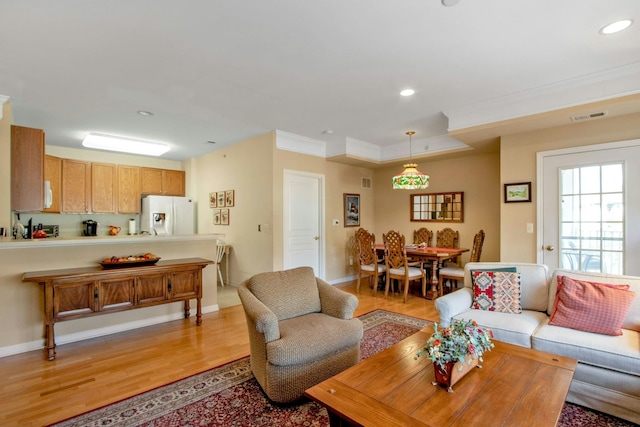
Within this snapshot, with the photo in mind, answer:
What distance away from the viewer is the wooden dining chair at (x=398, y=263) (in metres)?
→ 4.74

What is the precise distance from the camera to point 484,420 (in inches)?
52.3

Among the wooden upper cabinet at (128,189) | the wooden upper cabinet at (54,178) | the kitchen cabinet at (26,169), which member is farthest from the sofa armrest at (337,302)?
the wooden upper cabinet at (54,178)

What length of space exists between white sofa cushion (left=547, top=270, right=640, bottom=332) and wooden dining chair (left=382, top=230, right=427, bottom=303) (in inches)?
82.7

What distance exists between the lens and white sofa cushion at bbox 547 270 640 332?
2295 millimetres

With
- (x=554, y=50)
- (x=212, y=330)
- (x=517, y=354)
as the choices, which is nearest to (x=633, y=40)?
(x=554, y=50)

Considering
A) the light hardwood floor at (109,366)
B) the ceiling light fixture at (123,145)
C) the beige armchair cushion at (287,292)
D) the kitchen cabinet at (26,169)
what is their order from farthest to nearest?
the ceiling light fixture at (123,145), the kitchen cabinet at (26,169), the beige armchair cushion at (287,292), the light hardwood floor at (109,366)

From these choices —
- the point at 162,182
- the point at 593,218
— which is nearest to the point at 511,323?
the point at 593,218

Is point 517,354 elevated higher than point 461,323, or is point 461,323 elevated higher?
point 461,323

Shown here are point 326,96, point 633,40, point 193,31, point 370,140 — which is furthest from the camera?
point 370,140

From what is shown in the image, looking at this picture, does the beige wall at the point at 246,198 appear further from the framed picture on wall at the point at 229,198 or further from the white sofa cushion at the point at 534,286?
the white sofa cushion at the point at 534,286

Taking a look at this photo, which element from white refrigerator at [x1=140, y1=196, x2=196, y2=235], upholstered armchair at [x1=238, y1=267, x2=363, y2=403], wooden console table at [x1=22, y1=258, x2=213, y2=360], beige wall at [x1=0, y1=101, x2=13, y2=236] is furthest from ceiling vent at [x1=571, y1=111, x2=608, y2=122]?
white refrigerator at [x1=140, y1=196, x2=196, y2=235]

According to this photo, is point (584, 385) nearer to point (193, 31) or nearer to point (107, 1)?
point (193, 31)

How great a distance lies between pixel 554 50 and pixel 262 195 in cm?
393

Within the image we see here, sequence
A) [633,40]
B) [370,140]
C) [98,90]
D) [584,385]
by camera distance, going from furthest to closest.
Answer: [370,140] < [98,90] < [633,40] < [584,385]
